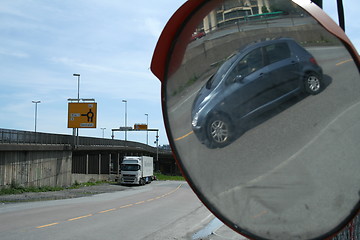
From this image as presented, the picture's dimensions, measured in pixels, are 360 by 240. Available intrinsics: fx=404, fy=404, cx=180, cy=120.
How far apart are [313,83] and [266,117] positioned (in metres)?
0.18

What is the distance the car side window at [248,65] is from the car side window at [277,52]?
3 centimetres

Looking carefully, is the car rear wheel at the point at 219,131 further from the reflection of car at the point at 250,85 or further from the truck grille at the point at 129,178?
the truck grille at the point at 129,178

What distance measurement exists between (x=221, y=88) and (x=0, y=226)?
13.7m

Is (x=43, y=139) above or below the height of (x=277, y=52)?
below

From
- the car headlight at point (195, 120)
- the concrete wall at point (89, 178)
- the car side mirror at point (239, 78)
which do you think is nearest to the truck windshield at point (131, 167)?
the concrete wall at point (89, 178)

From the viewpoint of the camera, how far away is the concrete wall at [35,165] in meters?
30.4

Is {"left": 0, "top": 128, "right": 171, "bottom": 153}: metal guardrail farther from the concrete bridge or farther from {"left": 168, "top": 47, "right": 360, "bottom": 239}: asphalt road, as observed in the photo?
{"left": 168, "top": 47, "right": 360, "bottom": 239}: asphalt road

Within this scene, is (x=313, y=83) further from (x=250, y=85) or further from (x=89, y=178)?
(x=89, y=178)

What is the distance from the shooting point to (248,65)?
1.30 meters

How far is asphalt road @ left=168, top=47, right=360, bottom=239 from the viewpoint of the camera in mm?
1099

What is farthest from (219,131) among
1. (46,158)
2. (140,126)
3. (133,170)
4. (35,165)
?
(140,126)

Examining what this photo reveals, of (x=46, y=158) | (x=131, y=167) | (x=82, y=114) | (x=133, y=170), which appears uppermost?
(x=82, y=114)

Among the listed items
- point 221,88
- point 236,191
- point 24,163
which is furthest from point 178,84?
point 24,163

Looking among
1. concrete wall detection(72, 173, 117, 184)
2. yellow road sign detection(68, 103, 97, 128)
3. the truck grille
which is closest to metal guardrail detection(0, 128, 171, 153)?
yellow road sign detection(68, 103, 97, 128)
